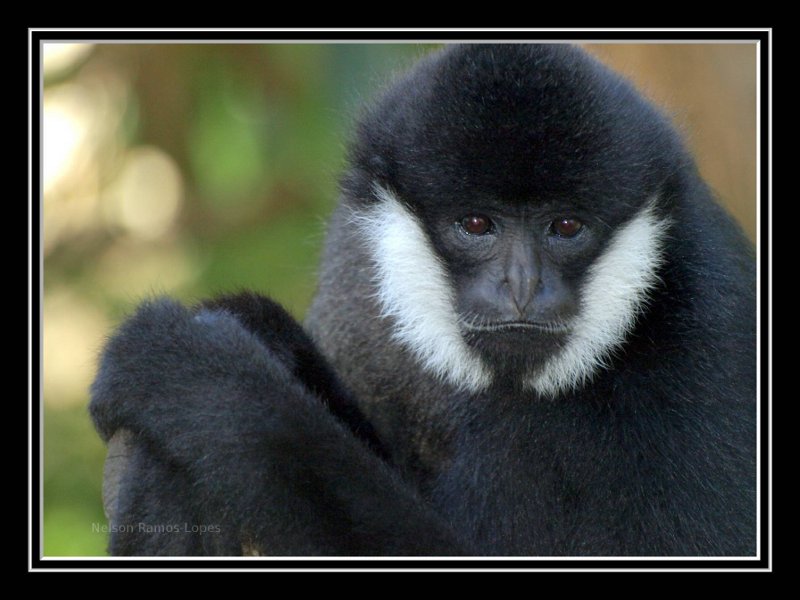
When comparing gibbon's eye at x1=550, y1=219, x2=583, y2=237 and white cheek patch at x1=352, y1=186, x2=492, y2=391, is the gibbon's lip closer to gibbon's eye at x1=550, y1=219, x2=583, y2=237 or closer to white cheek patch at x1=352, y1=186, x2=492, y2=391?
white cheek patch at x1=352, y1=186, x2=492, y2=391

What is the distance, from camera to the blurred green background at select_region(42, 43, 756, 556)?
7.26 metres

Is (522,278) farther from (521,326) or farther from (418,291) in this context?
(418,291)

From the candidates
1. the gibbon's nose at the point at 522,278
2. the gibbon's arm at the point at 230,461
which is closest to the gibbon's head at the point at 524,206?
the gibbon's nose at the point at 522,278

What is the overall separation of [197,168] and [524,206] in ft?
14.7

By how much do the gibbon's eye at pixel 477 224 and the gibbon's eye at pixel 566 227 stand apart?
0.86 feet

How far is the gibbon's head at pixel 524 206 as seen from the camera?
4090 millimetres

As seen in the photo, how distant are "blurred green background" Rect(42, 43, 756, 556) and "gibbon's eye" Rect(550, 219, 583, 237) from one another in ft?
9.04

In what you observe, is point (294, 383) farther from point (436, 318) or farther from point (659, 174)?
point (659, 174)

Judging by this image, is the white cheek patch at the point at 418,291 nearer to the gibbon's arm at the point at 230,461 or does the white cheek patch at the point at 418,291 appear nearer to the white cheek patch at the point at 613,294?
the white cheek patch at the point at 613,294

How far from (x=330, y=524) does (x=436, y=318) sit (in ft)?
3.40

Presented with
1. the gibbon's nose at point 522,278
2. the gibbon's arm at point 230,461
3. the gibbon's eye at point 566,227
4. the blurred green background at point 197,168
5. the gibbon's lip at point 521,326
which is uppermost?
the blurred green background at point 197,168

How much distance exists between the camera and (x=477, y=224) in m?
4.28

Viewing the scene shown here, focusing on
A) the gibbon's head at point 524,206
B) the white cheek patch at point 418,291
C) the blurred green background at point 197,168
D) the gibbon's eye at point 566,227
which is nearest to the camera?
the gibbon's head at point 524,206

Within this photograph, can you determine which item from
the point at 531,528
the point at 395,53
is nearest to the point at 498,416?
the point at 531,528
